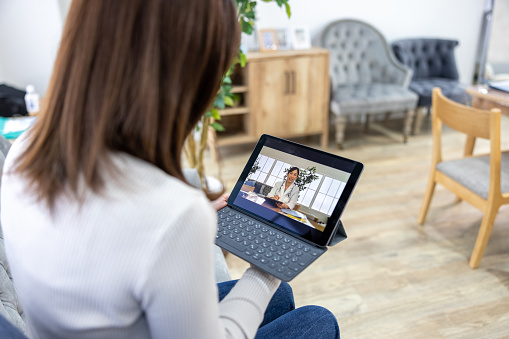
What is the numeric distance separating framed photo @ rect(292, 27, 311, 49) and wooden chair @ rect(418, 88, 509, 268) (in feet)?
5.14

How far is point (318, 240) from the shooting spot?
92cm

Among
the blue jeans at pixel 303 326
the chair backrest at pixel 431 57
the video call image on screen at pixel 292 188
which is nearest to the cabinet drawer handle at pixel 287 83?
the chair backrest at pixel 431 57

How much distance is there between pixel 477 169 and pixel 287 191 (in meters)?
1.40

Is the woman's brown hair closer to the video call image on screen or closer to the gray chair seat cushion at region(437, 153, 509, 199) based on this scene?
the video call image on screen

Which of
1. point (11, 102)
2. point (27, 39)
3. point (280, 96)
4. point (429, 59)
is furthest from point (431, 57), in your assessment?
point (11, 102)

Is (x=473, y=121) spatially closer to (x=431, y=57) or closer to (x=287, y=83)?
(x=287, y=83)

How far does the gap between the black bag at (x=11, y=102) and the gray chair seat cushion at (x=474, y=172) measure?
2.50m

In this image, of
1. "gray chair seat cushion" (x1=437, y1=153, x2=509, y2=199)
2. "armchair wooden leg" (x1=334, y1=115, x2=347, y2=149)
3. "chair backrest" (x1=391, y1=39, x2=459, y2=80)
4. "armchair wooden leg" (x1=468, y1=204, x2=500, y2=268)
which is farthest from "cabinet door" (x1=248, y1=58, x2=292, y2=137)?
"armchair wooden leg" (x1=468, y1=204, x2=500, y2=268)

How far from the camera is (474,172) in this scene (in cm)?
197

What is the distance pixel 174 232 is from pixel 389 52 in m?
3.62

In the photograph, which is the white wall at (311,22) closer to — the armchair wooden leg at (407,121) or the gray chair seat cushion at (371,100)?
the gray chair seat cushion at (371,100)

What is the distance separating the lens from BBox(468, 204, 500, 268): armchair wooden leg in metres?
1.84

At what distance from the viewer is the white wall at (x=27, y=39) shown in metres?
2.69

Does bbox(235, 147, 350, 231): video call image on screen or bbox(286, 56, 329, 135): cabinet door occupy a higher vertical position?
bbox(235, 147, 350, 231): video call image on screen
